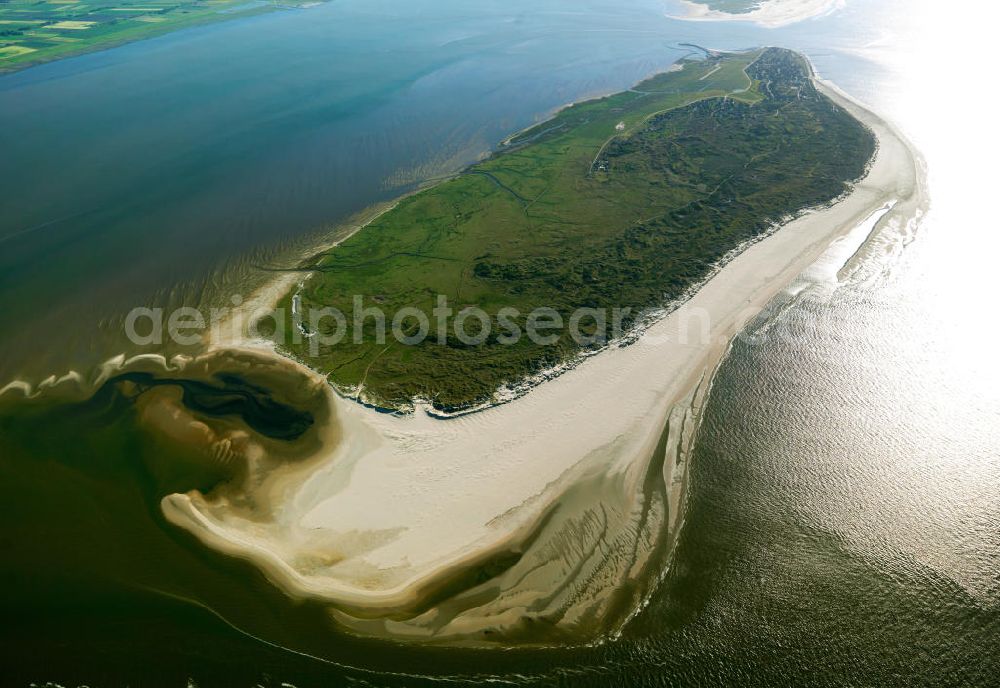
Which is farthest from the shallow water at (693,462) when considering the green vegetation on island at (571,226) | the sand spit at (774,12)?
the sand spit at (774,12)

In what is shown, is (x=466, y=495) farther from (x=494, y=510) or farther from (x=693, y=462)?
(x=693, y=462)

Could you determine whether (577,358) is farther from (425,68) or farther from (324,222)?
(425,68)

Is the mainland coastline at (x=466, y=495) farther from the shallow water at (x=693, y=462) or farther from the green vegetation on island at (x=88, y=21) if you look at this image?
the green vegetation on island at (x=88, y=21)

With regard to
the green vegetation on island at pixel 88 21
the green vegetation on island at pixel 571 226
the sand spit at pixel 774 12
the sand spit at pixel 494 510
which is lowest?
the sand spit at pixel 494 510

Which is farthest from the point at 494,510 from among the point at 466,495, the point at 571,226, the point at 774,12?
the point at 774,12

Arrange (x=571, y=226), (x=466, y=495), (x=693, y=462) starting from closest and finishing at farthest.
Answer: (x=466, y=495)
(x=693, y=462)
(x=571, y=226)

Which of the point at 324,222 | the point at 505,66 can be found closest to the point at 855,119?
the point at 505,66
